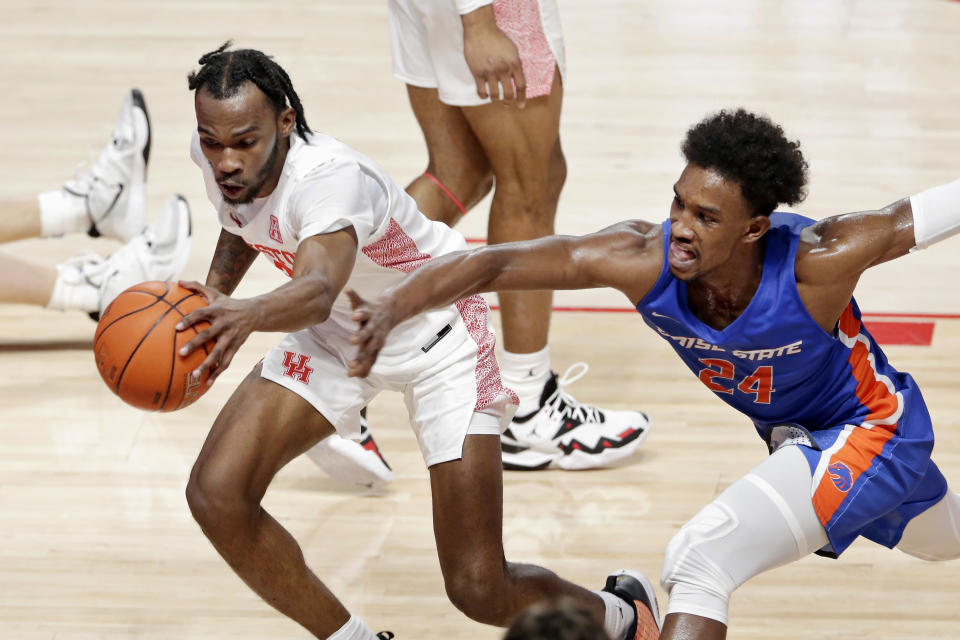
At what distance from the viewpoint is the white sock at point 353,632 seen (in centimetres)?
295

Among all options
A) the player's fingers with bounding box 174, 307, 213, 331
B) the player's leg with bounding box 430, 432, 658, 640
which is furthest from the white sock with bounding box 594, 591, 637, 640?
the player's fingers with bounding box 174, 307, 213, 331

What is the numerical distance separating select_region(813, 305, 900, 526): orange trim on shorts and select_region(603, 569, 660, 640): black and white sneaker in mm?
589

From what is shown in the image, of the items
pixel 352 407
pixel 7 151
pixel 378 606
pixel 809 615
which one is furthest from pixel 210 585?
pixel 7 151

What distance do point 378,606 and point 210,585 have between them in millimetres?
470

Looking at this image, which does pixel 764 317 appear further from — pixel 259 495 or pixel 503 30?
pixel 503 30

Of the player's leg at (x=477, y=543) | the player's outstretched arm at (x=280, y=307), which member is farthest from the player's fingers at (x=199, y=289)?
the player's leg at (x=477, y=543)

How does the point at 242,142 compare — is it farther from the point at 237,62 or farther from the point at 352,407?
the point at 352,407

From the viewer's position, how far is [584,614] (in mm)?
1405

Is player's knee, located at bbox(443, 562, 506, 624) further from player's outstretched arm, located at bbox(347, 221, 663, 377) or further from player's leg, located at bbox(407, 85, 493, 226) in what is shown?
player's leg, located at bbox(407, 85, 493, 226)

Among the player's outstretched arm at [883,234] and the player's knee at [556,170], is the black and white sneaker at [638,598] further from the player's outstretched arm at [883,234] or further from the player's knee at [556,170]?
the player's knee at [556,170]

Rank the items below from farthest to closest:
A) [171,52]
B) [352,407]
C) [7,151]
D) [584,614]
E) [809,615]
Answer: [171,52]
[7,151]
[809,615]
[352,407]
[584,614]

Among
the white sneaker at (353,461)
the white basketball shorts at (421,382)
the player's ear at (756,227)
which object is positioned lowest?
the white sneaker at (353,461)

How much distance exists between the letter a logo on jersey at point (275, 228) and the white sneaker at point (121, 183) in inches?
90.2

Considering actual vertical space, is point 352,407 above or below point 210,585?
above
